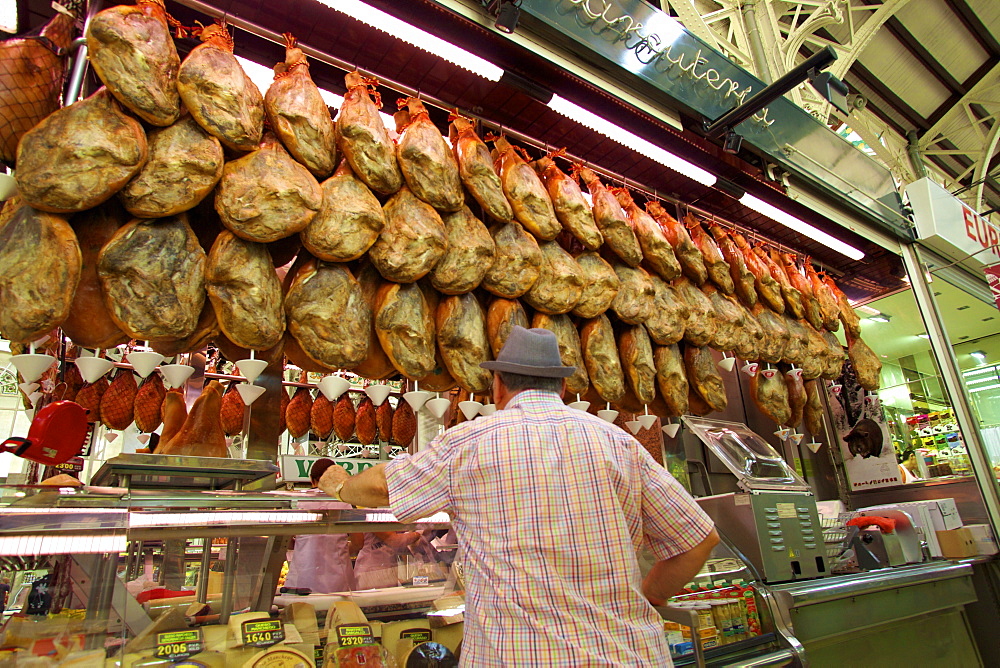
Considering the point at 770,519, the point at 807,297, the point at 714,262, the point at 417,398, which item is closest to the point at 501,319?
the point at 417,398

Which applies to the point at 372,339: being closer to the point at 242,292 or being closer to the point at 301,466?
the point at 242,292

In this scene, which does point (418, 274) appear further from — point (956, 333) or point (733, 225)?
point (956, 333)

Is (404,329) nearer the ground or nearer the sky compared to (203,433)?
nearer the sky

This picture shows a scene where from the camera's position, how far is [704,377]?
428cm

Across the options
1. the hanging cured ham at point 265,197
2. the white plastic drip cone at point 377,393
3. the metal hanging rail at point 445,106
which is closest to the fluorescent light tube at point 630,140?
the metal hanging rail at point 445,106

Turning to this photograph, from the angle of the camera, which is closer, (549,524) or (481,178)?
(549,524)

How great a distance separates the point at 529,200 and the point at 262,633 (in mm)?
2505

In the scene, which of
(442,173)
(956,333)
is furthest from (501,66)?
(956,333)

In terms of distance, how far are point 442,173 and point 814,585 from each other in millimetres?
3258

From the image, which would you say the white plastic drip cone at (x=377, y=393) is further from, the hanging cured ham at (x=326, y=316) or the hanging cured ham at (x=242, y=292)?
the hanging cured ham at (x=242, y=292)

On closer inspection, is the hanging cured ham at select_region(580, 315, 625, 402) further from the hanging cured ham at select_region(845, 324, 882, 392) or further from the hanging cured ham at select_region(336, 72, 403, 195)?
the hanging cured ham at select_region(845, 324, 882, 392)

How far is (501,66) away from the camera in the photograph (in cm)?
336

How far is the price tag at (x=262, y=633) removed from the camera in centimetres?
193

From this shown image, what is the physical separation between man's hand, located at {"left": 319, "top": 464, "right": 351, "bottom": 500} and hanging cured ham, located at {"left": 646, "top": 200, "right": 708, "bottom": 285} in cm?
297
